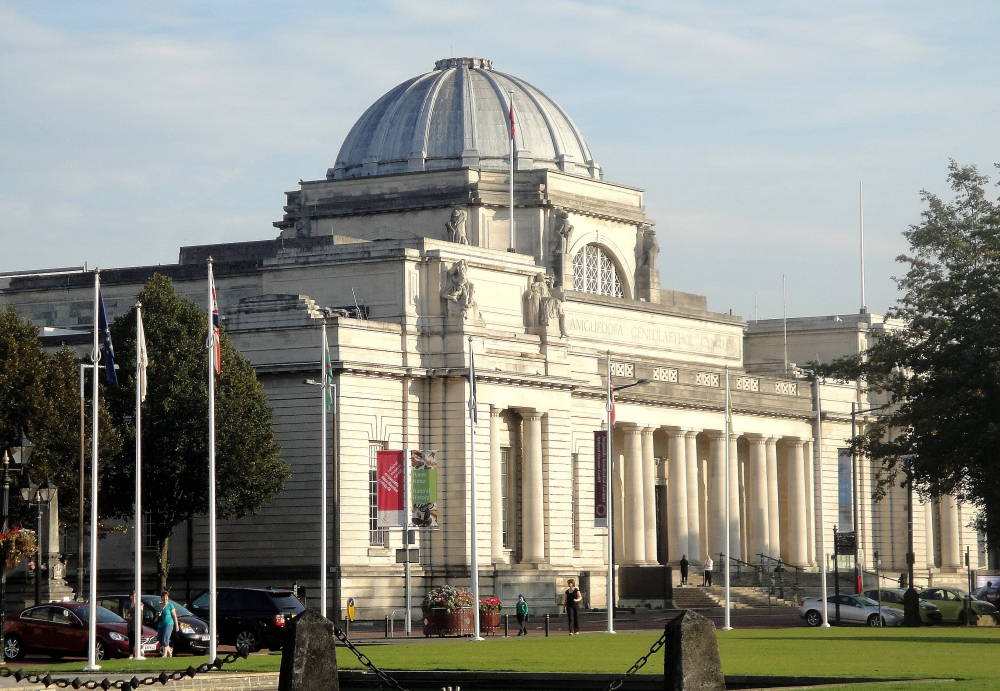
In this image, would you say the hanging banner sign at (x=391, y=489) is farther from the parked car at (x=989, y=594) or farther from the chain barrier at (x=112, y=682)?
the chain barrier at (x=112, y=682)

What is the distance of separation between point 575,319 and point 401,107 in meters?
17.0

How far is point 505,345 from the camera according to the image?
97.3 m

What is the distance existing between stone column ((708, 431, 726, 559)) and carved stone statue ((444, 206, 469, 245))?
60.9 feet

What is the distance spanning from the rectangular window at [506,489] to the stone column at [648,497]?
13171 millimetres

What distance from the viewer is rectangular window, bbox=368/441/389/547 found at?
300 feet

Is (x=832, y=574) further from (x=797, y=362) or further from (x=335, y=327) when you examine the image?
(x=335, y=327)

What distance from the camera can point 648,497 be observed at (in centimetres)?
11188

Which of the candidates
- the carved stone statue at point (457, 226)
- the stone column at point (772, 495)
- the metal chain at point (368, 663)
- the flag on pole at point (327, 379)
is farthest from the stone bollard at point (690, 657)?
the stone column at point (772, 495)

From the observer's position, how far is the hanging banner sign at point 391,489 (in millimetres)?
81425

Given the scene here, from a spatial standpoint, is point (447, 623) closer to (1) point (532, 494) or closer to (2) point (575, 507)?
(1) point (532, 494)

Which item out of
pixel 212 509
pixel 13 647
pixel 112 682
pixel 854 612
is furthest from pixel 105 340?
pixel 854 612

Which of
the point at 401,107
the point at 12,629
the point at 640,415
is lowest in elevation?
the point at 12,629

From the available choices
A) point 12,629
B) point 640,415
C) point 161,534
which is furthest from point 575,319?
point 12,629

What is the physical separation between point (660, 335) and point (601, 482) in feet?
98.1
